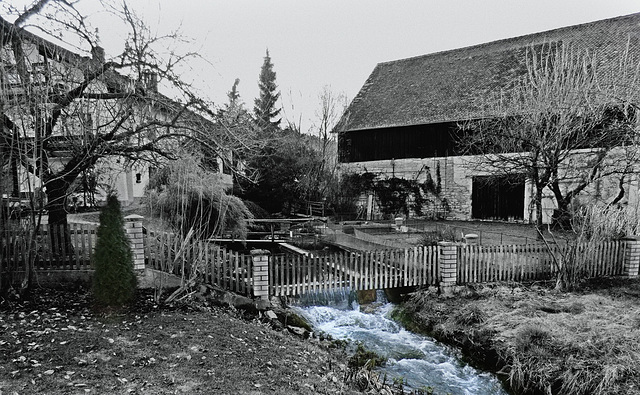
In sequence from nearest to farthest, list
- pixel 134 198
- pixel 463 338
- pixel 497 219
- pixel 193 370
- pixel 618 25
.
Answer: pixel 193 370, pixel 463 338, pixel 618 25, pixel 497 219, pixel 134 198

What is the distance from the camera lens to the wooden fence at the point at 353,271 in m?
8.56

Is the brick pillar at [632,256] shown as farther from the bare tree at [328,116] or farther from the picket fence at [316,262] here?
the bare tree at [328,116]

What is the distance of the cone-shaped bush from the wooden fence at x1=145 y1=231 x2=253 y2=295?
143cm

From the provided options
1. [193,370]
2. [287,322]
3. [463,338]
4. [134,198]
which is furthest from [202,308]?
[134,198]

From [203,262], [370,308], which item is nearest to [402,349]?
[370,308]

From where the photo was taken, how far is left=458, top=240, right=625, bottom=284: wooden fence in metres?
9.68

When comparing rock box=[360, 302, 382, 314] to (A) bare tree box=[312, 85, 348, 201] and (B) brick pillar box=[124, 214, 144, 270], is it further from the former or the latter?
(A) bare tree box=[312, 85, 348, 201]

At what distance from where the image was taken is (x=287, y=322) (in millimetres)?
7746

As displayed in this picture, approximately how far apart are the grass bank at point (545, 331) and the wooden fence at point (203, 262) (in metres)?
3.76

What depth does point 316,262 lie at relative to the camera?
29.0ft

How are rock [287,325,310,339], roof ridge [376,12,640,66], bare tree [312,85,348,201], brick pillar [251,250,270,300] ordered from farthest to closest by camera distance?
bare tree [312,85,348,201], roof ridge [376,12,640,66], brick pillar [251,250,270,300], rock [287,325,310,339]

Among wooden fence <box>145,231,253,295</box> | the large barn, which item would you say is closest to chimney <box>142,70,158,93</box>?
wooden fence <box>145,231,253,295</box>

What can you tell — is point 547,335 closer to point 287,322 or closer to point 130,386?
point 287,322

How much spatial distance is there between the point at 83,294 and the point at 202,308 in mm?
2082
